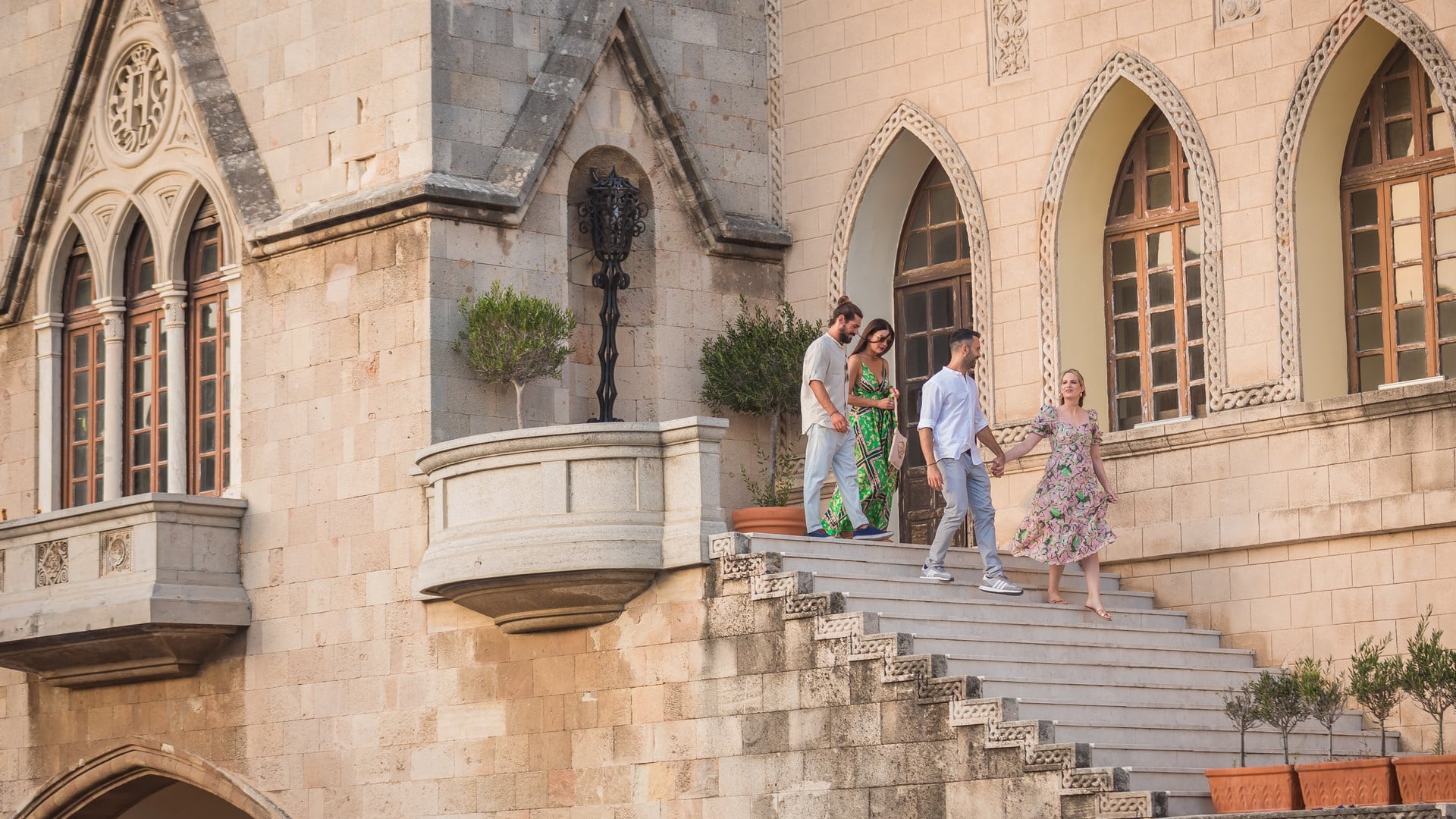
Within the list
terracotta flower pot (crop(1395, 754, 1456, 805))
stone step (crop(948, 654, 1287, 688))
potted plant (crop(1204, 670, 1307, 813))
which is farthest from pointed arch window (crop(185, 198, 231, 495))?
terracotta flower pot (crop(1395, 754, 1456, 805))

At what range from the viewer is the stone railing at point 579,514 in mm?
16578

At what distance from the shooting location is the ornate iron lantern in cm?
1978

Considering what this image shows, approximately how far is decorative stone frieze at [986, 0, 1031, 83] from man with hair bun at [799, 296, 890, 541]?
11.2ft

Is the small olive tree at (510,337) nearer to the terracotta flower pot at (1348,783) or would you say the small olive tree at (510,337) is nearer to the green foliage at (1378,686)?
the green foliage at (1378,686)

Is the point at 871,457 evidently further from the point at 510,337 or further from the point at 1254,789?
the point at 1254,789

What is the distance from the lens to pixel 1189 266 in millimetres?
18906

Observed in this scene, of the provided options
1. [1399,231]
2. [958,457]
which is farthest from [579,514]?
[1399,231]

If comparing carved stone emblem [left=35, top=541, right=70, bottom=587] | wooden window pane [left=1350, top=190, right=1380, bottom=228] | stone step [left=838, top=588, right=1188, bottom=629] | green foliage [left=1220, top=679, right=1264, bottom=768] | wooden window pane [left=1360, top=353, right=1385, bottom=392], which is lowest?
green foliage [left=1220, top=679, right=1264, bottom=768]

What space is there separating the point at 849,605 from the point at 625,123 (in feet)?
19.1

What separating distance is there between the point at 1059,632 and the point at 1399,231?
3964mm

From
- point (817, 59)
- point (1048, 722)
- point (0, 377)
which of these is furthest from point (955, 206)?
point (0, 377)

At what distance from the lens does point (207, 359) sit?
2123 cm

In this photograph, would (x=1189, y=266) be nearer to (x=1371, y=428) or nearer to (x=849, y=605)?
A: (x=1371, y=428)

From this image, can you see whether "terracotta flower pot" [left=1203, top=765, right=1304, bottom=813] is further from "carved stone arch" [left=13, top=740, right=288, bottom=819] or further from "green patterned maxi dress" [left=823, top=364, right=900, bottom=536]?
"carved stone arch" [left=13, top=740, right=288, bottom=819]
